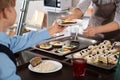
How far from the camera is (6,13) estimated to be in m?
1.00

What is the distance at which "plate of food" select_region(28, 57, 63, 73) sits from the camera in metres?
1.35

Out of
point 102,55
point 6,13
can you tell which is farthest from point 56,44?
point 6,13

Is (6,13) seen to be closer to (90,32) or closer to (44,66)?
(44,66)

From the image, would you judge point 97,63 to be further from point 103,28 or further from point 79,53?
point 103,28

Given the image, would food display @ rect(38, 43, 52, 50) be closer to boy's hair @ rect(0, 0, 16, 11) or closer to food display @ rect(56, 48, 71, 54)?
food display @ rect(56, 48, 71, 54)

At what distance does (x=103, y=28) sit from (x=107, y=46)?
294mm

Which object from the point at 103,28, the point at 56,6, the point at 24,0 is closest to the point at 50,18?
the point at 56,6

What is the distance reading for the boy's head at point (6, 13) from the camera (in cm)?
96

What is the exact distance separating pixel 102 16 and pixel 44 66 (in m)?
1.14

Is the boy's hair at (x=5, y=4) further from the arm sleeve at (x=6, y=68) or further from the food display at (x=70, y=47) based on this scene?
the food display at (x=70, y=47)

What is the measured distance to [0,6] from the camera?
37.7 inches

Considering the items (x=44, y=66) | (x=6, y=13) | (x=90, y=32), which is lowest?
(x=44, y=66)

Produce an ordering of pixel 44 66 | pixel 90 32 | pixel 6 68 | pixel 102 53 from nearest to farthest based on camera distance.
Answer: pixel 6 68 → pixel 44 66 → pixel 102 53 → pixel 90 32

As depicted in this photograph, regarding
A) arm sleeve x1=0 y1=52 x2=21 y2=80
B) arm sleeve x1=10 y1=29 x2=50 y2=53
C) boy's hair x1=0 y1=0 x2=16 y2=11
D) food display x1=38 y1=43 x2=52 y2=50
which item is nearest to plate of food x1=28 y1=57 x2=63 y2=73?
arm sleeve x1=10 y1=29 x2=50 y2=53
